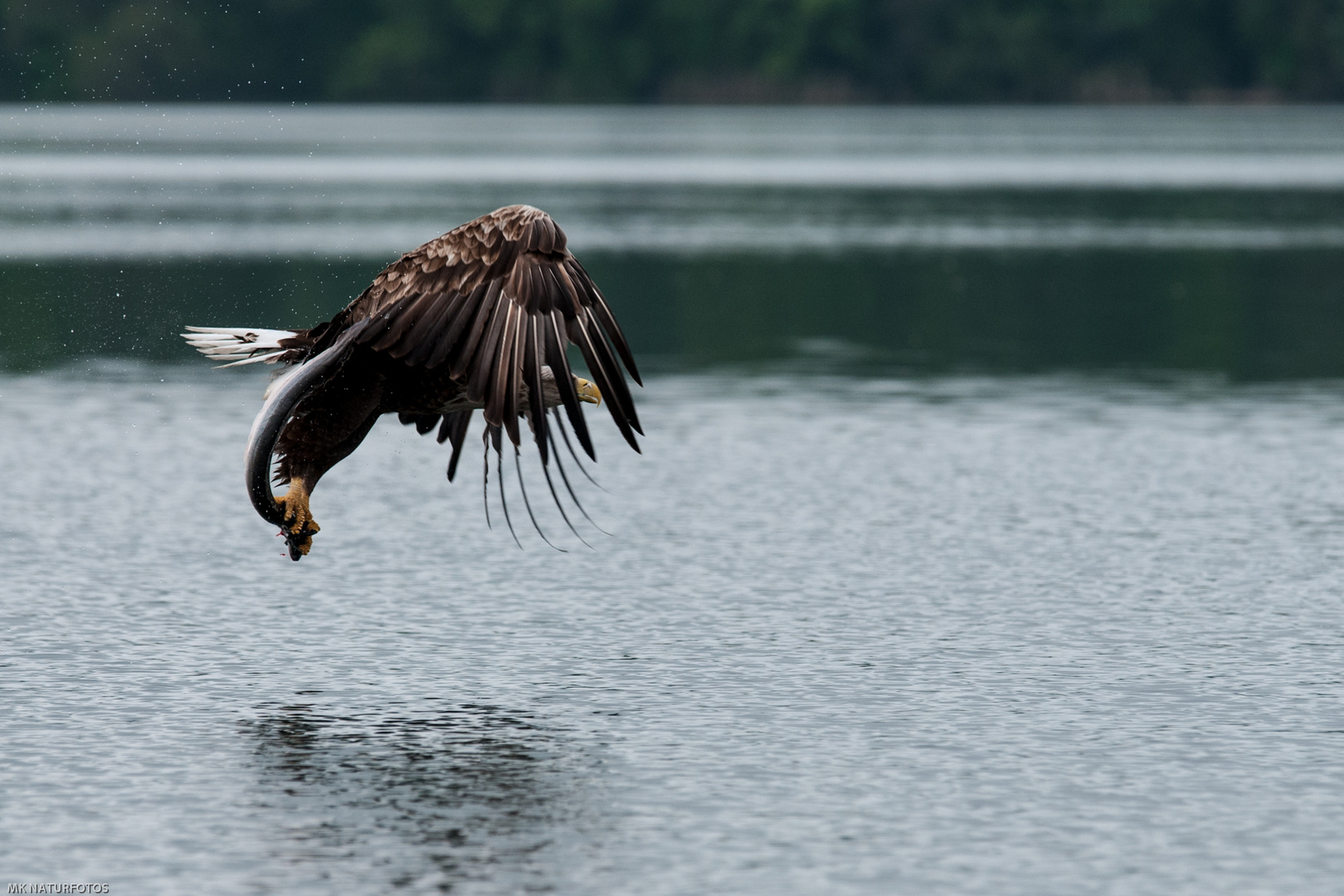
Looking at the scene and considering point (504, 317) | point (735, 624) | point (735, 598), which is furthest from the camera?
point (735, 598)

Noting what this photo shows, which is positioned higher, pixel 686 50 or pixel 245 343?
pixel 686 50

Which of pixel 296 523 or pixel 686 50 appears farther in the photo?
pixel 686 50

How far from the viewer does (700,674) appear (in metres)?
9.08

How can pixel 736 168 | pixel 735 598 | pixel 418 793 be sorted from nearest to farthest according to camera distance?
pixel 418 793 → pixel 735 598 → pixel 736 168

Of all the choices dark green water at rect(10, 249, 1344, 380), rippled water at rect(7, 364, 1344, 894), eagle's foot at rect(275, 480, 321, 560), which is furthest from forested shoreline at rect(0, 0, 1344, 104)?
eagle's foot at rect(275, 480, 321, 560)

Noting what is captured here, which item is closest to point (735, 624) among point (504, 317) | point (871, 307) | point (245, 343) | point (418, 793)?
point (245, 343)

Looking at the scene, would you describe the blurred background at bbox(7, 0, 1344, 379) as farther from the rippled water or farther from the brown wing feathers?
the brown wing feathers

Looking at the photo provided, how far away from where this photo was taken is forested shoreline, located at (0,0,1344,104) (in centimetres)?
11706

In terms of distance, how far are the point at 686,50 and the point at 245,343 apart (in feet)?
402

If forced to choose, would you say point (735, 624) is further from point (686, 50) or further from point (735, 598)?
point (686, 50)

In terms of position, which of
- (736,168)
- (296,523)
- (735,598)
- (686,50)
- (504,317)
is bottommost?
(735,598)

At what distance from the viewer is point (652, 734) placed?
26.9 ft

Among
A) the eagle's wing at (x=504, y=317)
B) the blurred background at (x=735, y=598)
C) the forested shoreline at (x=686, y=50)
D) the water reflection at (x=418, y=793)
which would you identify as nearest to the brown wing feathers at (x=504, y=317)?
the eagle's wing at (x=504, y=317)

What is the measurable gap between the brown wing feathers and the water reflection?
1.06 m
